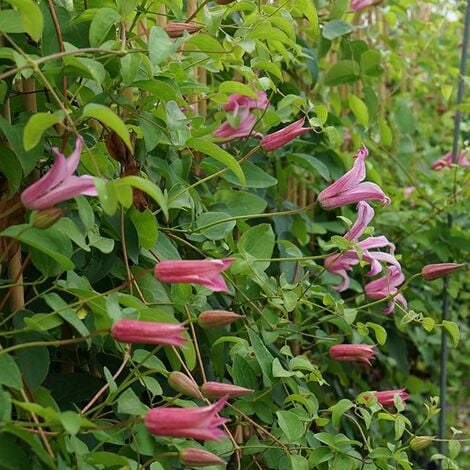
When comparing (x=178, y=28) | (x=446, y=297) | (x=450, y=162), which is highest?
(x=178, y=28)

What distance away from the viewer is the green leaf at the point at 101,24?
2.31 feet

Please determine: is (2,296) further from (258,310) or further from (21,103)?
(258,310)

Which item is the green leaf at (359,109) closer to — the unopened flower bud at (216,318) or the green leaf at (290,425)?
the green leaf at (290,425)

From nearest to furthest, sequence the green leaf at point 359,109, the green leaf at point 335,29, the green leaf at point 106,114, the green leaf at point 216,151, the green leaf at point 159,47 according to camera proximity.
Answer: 1. the green leaf at point 106,114
2. the green leaf at point 159,47
3. the green leaf at point 216,151
4. the green leaf at point 335,29
5. the green leaf at point 359,109

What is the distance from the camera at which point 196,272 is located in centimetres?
62

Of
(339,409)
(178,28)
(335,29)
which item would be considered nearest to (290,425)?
(339,409)

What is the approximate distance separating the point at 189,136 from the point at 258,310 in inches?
8.6

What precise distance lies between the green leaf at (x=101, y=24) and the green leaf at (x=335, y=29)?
72 cm

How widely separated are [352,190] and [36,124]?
369mm

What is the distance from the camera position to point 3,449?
2.01 ft

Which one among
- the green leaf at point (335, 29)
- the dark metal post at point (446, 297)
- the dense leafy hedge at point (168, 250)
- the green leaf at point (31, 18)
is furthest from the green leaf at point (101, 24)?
the dark metal post at point (446, 297)

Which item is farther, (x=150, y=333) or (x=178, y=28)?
(x=178, y=28)

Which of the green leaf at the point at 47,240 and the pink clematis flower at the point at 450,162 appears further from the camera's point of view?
the pink clematis flower at the point at 450,162

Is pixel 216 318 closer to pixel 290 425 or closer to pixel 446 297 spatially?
pixel 290 425
